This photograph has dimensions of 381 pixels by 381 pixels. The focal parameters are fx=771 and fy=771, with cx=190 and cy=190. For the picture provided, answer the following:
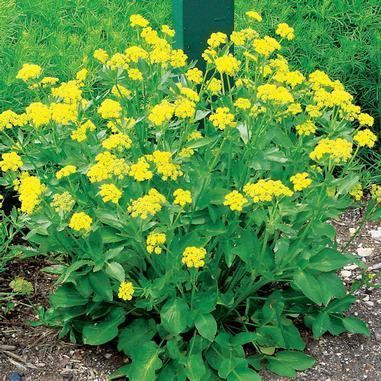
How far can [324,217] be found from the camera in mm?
2756

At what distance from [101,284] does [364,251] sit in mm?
1510

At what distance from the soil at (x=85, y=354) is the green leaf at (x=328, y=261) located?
0.43 metres

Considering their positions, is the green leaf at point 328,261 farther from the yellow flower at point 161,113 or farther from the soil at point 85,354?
the yellow flower at point 161,113

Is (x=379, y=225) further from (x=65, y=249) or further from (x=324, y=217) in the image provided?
(x=65, y=249)

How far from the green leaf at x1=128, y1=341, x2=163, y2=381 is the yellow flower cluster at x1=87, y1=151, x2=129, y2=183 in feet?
2.27

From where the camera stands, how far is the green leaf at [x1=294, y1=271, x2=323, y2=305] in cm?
256

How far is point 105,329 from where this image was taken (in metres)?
2.75

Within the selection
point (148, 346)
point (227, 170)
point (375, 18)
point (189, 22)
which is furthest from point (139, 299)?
point (375, 18)

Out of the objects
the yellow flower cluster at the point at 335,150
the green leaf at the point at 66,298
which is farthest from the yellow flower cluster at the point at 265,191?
the green leaf at the point at 66,298

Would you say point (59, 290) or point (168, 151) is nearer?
point (168, 151)

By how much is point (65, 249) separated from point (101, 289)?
187 mm

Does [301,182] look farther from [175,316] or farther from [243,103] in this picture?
[175,316]

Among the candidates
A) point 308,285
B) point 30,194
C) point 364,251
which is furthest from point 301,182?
point 364,251

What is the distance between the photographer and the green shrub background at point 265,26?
3932 mm
